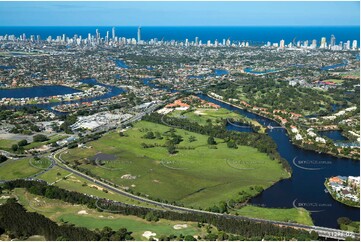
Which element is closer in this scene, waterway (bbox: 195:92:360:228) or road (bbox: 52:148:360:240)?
road (bbox: 52:148:360:240)

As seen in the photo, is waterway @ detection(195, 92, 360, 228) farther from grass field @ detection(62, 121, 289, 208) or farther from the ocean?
the ocean

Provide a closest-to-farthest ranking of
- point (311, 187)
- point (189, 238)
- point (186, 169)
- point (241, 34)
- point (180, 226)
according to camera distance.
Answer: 1. point (189, 238)
2. point (180, 226)
3. point (311, 187)
4. point (186, 169)
5. point (241, 34)

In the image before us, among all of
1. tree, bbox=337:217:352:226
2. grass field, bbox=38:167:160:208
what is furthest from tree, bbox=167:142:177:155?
tree, bbox=337:217:352:226

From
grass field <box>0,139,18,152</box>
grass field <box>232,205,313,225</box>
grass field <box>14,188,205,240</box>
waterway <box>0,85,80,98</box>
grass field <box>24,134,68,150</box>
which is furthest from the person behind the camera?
waterway <box>0,85,80,98</box>

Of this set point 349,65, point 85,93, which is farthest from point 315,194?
point 349,65

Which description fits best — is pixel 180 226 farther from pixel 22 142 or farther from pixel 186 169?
pixel 22 142

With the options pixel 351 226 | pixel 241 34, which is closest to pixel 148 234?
pixel 351 226
